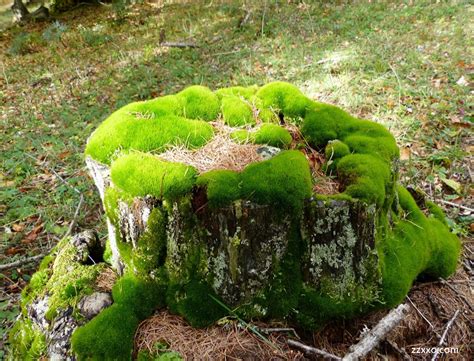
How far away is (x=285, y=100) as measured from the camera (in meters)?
3.20

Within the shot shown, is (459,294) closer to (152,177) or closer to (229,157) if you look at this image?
(229,157)

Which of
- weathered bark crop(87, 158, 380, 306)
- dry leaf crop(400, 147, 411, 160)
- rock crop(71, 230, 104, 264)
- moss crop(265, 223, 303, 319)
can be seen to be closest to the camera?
weathered bark crop(87, 158, 380, 306)

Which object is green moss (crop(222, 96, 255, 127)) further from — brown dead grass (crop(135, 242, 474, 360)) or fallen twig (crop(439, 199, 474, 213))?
fallen twig (crop(439, 199, 474, 213))

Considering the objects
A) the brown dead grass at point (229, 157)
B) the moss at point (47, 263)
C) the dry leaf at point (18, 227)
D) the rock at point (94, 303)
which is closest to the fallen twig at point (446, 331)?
the brown dead grass at point (229, 157)

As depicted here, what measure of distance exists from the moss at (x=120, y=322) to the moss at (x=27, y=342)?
16.4 inches

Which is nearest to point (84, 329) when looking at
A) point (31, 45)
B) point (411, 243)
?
point (411, 243)

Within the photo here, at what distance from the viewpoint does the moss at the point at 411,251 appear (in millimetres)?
2531

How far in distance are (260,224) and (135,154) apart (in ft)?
3.25

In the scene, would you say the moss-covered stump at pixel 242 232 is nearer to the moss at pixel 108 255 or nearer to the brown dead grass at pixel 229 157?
the brown dead grass at pixel 229 157

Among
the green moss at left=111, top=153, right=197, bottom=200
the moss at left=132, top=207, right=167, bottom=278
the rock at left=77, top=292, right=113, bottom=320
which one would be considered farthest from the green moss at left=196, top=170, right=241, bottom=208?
the rock at left=77, top=292, right=113, bottom=320

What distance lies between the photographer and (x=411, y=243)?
2779 millimetres

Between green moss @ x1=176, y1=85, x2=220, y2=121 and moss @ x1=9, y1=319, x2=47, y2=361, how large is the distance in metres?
2.01

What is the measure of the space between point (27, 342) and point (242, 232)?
1850 millimetres

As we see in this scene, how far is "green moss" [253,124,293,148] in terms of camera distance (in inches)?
113
